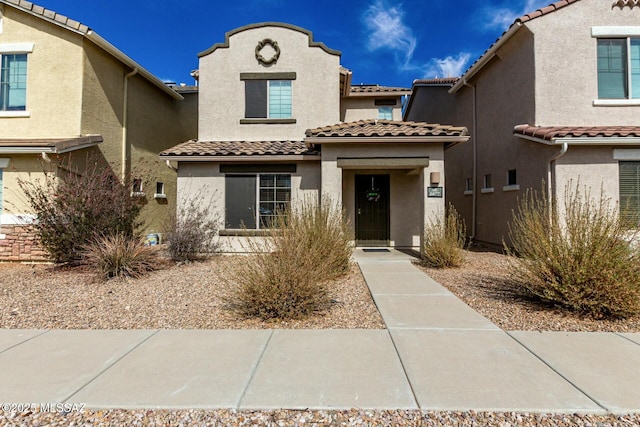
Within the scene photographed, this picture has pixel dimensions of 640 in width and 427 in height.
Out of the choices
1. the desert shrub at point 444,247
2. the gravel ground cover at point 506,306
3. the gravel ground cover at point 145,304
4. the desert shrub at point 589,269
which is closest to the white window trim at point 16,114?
the gravel ground cover at point 145,304

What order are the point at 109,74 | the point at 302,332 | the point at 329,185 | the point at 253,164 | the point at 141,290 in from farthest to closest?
the point at 109,74 < the point at 253,164 < the point at 329,185 < the point at 141,290 < the point at 302,332

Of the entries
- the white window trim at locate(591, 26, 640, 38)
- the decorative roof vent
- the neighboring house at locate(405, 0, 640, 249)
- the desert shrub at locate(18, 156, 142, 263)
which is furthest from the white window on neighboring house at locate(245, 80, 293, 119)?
the decorative roof vent

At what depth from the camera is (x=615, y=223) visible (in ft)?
17.3

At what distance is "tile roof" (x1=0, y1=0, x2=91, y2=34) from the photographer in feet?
34.3

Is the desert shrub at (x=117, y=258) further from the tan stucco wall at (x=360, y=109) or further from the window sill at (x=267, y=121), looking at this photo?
the tan stucco wall at (x=360, y=109)

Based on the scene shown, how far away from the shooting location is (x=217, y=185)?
11.2 metres

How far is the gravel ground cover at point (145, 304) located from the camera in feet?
16.0

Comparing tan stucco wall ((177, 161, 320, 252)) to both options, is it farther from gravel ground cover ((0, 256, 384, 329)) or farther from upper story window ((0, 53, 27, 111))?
upper story window ((0, 53, 27, 111))

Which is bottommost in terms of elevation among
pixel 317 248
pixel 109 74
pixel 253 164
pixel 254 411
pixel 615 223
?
pixel 254 411

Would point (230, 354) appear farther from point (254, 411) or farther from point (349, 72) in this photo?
point (349, 72)

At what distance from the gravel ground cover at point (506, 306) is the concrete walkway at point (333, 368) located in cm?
29

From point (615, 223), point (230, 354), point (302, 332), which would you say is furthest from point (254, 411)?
point (615, 223)

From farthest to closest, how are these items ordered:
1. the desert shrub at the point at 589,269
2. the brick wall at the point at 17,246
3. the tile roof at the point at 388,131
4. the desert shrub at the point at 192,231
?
the brick wall at the point at 17,246
the tile roof at the point at 388,131
the desert shrub at the point at 192,231
the desert shrub at the point at 589,269

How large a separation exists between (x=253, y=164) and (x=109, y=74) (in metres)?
6.19
